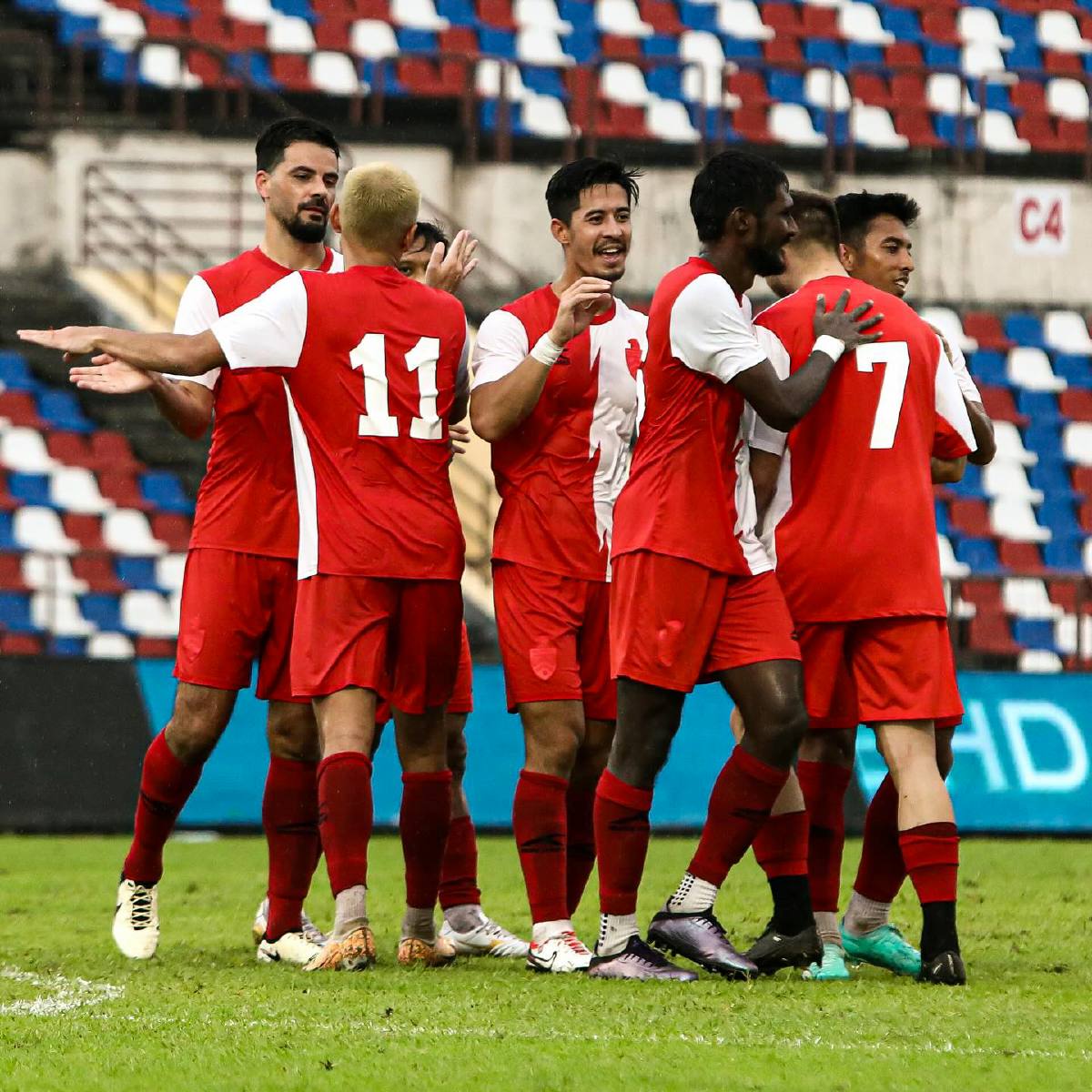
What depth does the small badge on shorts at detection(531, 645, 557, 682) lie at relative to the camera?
6113mm

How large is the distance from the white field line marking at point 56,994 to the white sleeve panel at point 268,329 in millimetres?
1667

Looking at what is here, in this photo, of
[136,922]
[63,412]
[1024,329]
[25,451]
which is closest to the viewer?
[136,922]

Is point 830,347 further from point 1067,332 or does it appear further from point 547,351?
point 1067,332

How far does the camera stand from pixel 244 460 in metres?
6.50

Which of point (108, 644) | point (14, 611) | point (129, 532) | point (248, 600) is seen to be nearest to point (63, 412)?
point (129, 532)

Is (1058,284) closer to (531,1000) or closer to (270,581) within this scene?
(270,581)

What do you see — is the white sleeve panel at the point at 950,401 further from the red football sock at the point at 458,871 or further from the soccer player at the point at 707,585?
the red football sock at the point at 458,871

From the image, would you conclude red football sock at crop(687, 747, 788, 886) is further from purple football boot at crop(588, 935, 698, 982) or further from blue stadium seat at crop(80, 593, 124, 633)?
blue stadium seat at crop(80, 593, 124, 633)

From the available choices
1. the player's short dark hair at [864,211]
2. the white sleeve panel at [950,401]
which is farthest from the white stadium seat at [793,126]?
the white sleeve panel at [950,401]

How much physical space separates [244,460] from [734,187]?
68.9 inches

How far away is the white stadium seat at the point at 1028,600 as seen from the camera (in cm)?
1341

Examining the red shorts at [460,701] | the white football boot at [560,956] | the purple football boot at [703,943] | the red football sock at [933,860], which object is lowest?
the white football boot at [560,956]

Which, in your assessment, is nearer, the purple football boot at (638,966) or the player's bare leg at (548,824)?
the purple football boot at (638,966)

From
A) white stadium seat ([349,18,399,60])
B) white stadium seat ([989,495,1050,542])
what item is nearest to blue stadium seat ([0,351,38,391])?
white stadium seat ([349,18,399,60])
